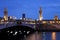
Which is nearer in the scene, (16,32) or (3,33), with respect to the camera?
(3,33)

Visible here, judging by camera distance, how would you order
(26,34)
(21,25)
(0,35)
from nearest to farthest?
(21,25), (0,35), (26,34)

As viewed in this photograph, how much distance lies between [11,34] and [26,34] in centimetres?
204

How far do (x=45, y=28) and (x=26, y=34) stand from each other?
2.32m

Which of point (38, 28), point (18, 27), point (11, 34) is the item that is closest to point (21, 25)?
point (18, 27)

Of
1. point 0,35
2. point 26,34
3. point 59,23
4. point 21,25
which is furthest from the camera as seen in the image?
point 59,23

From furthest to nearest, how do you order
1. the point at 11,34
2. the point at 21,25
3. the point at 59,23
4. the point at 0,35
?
the point at 59,23 → the point at 11,34 → the point at 0,35 → the point at 21,25

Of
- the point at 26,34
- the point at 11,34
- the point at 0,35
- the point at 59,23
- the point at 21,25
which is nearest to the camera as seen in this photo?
the point at 21,25

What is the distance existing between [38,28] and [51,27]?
125cm

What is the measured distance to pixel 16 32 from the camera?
86.3 ft

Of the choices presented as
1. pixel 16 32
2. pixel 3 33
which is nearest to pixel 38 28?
pixel 16 32

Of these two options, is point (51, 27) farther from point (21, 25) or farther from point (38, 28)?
point (21, 25)

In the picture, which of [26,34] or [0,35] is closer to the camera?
[0,35]

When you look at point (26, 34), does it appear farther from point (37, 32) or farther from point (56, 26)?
point (56, 26)

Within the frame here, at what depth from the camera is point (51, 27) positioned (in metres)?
28.0
